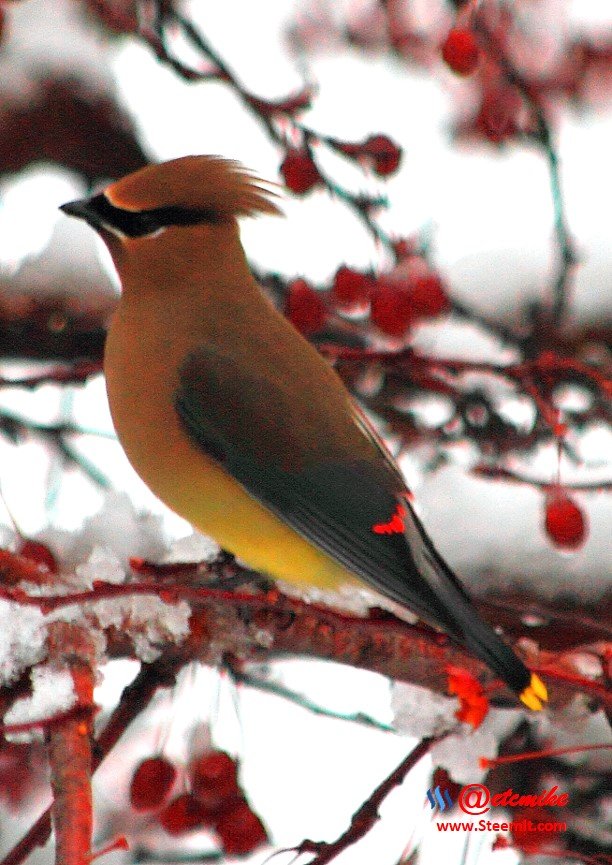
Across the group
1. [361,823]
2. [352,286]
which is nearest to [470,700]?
[361,823]

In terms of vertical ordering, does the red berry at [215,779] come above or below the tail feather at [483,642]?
below

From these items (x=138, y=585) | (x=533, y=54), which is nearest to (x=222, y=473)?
(x=138, y=585)

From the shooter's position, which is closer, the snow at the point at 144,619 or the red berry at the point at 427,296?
the snow at the point at 144,619

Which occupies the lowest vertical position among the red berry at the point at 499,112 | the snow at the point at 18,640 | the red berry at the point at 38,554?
the snow at the point at 18,640

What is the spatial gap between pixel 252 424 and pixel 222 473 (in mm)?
124

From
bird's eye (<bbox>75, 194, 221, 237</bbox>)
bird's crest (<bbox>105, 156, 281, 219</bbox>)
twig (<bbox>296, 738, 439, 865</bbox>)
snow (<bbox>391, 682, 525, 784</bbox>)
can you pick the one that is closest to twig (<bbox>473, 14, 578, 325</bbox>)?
bird's crest (<bbox>105, 156, 281, 219</bbox>)

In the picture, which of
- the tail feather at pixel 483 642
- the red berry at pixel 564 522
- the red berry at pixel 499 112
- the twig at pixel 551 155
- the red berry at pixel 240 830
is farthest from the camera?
the red berry at pixel 499 112

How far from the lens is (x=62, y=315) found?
332 centimetres

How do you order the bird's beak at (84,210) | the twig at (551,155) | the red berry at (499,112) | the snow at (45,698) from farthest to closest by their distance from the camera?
the red berry at (499,112)
the twig at (551,155)
the bird's beak at (84,210)
the snow at (45,698)

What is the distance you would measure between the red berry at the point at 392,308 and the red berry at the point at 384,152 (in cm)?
27

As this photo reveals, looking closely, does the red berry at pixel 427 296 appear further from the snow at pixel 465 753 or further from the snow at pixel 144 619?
the snow at pixel 144 619

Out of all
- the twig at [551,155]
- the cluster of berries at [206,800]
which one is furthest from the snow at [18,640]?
the twig at [551,155]

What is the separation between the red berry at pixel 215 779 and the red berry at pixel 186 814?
2cm

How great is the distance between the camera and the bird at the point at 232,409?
7.72 ft
